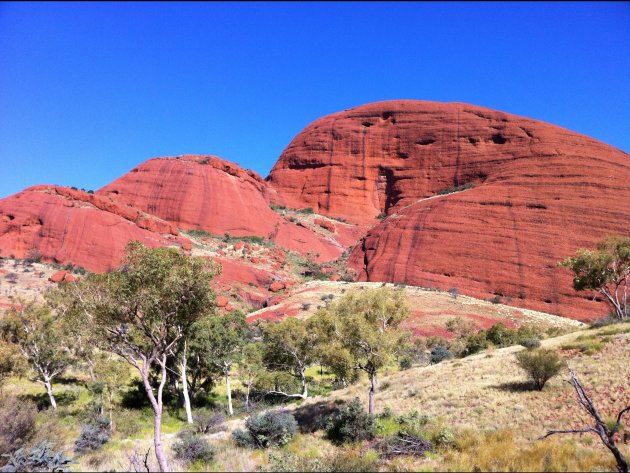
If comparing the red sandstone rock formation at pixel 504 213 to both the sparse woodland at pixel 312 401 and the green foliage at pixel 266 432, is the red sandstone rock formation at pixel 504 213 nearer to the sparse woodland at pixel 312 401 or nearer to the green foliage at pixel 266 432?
the sparse woodland at pixel 312 401

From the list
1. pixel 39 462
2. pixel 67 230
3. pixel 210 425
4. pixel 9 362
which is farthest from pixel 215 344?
pixel 67 230

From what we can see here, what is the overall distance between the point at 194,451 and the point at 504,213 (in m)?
52.8

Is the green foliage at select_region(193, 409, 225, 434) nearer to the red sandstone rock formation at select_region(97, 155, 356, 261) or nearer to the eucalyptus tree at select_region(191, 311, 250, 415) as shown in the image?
the eucalyptus tree at select_region(191, 311, 250, 415)

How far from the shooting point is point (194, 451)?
9.62 metres

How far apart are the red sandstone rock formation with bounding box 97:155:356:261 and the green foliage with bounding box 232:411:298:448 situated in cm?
6053

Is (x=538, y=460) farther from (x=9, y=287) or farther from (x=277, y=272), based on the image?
(x=277, y=272)

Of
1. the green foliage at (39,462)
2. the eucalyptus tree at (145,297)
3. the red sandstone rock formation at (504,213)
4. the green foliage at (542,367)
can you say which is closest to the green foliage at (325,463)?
the eucalyptus tree at (145,297)

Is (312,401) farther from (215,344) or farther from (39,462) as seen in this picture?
(39,462)

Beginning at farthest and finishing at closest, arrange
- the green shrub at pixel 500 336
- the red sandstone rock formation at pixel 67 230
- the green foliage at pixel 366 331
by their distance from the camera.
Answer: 1. the red sandstone rock formation at pixel 67 230
2. the green shrub at pixel 500 336
3. the green foliage at pixel 366 331

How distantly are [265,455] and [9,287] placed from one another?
4079cm

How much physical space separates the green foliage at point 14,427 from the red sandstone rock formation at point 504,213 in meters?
43.6

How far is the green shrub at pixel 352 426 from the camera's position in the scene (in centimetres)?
1120

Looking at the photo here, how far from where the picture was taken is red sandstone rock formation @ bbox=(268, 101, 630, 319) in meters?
45.4

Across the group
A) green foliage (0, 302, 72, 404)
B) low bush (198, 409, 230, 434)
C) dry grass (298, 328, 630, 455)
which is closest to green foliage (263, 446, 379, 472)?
dry grass (298, 328, 630, 455)
